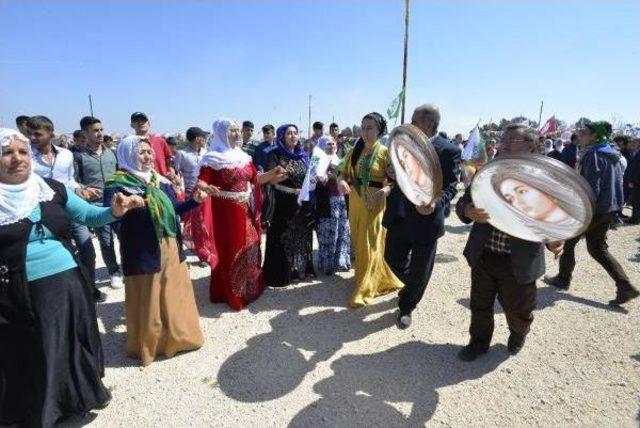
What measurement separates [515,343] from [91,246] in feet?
14.3

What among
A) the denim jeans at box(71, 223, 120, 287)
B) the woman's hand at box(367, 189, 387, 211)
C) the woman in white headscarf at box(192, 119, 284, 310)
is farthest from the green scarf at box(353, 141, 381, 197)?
the denim jeans at box(71, 223, 120, 287)

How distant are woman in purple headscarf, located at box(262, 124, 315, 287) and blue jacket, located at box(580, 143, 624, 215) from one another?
3204 mm

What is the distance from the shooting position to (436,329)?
12.8ft

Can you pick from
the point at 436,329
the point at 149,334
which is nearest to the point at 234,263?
the point at 149,334

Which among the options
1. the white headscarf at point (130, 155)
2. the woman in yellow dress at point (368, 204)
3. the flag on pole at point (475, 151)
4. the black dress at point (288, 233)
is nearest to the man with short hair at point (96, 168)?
the black dress at point (288, 233)

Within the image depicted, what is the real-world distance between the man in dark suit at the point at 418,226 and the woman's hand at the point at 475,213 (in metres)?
0.52

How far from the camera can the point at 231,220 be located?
4203mm

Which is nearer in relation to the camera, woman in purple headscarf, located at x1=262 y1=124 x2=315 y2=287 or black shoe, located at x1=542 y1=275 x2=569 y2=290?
woman in purple headscarf, located at x1=262 y1=124 x2=315 y2=287

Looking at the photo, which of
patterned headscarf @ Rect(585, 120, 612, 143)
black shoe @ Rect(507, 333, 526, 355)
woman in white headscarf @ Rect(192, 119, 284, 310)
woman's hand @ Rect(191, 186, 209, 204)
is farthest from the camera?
patterned headscarf @ Rect(585, 120, 612, 143)

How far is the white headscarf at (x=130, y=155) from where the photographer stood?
2994mm

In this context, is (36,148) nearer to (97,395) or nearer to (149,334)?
(149,334)

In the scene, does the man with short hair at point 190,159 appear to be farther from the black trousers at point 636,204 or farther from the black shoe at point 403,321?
the black trousers at point 636,204

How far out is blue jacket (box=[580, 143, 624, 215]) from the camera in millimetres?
4320

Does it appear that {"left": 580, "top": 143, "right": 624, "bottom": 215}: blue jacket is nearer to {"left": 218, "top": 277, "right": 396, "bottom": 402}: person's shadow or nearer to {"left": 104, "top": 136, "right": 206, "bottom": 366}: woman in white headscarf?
{"left": 218, "top": 277, "right": 396, "bottom": 402}: person's shadow
